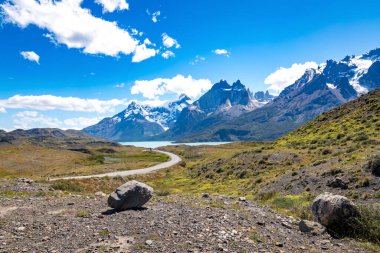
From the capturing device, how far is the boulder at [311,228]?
2073 cm

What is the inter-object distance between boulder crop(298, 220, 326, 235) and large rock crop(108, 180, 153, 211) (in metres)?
11.4

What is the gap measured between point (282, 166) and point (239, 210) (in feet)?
113

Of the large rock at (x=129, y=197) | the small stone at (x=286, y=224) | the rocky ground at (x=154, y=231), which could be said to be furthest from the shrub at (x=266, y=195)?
the large rock at (x=129, y=197)

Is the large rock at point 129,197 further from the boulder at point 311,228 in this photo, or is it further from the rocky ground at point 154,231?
the boulder at point 311,228

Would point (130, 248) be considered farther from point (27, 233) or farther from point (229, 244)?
point (27, 233)

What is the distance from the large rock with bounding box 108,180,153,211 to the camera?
2394cm

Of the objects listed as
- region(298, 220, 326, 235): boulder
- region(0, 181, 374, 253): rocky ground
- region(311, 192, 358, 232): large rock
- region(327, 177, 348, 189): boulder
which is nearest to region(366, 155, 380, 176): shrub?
region(327, 177, 348, 189): boulder

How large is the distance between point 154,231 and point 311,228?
10.2 m

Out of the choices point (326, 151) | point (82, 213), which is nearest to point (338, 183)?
point (326, 151)

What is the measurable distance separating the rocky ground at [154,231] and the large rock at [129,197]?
75 cm

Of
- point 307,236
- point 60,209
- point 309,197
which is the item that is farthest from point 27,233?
point 309,197

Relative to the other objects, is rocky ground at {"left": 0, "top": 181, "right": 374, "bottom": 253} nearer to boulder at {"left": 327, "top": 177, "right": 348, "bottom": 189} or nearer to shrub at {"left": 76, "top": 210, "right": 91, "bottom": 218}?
shrub at {"left": 76, "top": 210, "right": 91, "bottom": 218}

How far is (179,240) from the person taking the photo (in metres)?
17.6

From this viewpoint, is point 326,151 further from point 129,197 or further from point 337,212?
point 129,197
